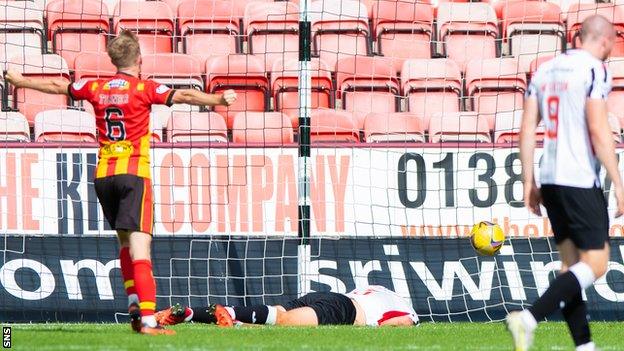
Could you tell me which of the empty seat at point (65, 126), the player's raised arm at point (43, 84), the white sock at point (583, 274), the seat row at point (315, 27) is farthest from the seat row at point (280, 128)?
the white sock at point (583, 274)

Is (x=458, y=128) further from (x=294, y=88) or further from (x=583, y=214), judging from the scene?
(x=583, y=214)

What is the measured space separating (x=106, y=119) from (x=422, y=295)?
4.01 metres

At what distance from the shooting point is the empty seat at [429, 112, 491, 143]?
12.5 metres

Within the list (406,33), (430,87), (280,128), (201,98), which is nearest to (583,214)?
(201,98)

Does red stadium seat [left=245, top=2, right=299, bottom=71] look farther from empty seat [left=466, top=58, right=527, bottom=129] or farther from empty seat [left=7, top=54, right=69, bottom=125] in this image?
empty seat [left=7, top=54, right=69, bottom=125]

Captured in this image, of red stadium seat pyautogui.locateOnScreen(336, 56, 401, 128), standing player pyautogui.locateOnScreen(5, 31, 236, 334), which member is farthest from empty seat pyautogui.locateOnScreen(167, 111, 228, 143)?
standing player pyautogui.locateOnScreen(5, 31, 236, 334)

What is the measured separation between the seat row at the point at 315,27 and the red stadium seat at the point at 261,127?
1275mm

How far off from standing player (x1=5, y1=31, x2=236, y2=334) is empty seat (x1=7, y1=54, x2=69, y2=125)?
14.5 ft

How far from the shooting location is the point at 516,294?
11.1 meters

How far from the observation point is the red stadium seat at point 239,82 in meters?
13.1

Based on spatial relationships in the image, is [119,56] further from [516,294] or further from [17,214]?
[516,294]

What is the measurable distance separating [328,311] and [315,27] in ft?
15.9

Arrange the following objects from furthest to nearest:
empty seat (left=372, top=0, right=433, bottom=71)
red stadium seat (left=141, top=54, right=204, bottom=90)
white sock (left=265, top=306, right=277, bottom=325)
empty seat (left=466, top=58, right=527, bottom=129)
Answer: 1. empty seat (left=372, top=0, right=433, bottom=71)
2. empty seat (left=466, top=58, right=527, bottom=129)
3. red stadium seat (left=141, top=54, right=204, bottom=90)
4. white sock (left=265, top=306, right=277, bottom=325)

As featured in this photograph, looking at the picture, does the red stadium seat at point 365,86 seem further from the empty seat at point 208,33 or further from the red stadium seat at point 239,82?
the empty seat at point 208,33
